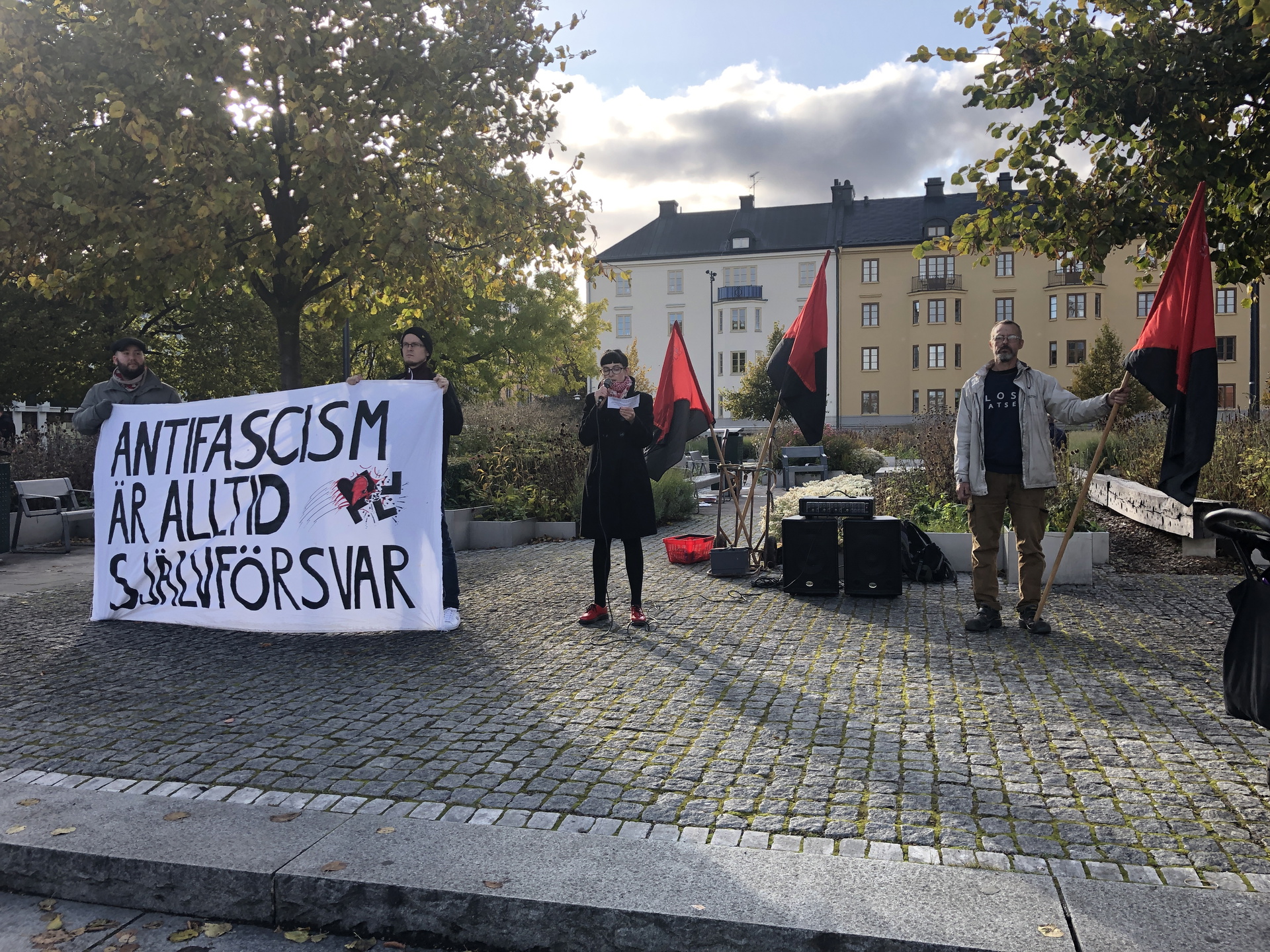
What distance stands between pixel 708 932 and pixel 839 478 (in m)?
13.2

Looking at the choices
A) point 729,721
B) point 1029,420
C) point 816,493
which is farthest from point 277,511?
point 816,493

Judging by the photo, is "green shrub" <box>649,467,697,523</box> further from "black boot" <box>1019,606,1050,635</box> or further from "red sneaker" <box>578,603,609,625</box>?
"black boot" <box>1019,606,1050,635</box>

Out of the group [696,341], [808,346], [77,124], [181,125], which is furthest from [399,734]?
[696,341]

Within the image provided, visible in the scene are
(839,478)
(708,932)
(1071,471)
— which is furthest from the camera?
(839,478)

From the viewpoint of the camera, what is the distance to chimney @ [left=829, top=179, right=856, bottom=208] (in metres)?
72.9

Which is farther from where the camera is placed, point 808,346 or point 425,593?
point 808,346

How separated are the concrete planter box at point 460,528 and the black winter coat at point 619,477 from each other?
577 cm

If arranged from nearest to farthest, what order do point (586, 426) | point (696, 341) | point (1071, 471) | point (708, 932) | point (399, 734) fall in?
point (708, 932) → point (399, 734) → point (586, 426) → point (1071, 471) → point (696, 341)

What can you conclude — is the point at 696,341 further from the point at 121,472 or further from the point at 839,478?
the point at 121,472

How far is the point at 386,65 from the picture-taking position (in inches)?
407

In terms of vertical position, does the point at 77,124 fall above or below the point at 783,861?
above

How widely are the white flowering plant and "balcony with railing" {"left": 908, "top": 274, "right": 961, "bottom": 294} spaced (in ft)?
182

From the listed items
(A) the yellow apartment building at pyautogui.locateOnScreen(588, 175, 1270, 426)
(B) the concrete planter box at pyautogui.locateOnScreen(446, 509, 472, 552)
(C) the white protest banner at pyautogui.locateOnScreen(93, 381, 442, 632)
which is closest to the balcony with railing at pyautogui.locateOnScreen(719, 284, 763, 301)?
(A) the yellow apartment building at pyautogui.locateOnScreen(588, 175, 1270, 426)

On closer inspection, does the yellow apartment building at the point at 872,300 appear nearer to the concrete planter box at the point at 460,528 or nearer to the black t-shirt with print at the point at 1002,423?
the concrete planter box at the point at 460,528
